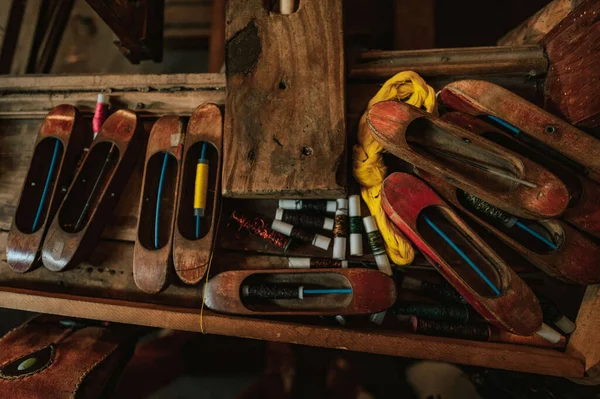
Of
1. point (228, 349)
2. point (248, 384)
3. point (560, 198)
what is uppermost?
point (560, 198)

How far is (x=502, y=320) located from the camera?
1.33m

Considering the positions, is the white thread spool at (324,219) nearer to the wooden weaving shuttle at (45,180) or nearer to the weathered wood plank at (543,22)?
the wooden weaving shuttle at (45,180)

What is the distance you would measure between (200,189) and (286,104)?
0.53 m

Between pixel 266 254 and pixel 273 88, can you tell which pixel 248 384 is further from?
pixel 273 88

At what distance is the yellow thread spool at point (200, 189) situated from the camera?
154 centimetres

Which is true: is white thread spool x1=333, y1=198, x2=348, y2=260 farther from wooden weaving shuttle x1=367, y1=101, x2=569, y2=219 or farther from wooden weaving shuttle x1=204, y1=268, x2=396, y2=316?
wooden weaving shuttle x1=367, y1=101, x2=569, y2=219

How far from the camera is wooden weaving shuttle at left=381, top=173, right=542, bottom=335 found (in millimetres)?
1342

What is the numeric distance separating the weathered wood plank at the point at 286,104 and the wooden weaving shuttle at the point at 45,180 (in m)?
0.85

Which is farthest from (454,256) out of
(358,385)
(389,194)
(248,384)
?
(248,384)

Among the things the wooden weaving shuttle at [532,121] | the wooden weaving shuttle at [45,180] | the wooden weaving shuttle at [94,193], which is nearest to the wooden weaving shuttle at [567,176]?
the wooden weaving shuttle at [532,121]

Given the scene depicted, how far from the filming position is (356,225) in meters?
1.54

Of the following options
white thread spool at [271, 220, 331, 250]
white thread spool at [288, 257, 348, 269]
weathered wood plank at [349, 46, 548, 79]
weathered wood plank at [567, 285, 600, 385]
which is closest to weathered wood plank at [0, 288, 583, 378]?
weathered wood plank at [567, 285, 600, 385]

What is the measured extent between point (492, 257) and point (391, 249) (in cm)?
39

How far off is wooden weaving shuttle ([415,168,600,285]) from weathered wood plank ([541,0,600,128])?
431 mm
